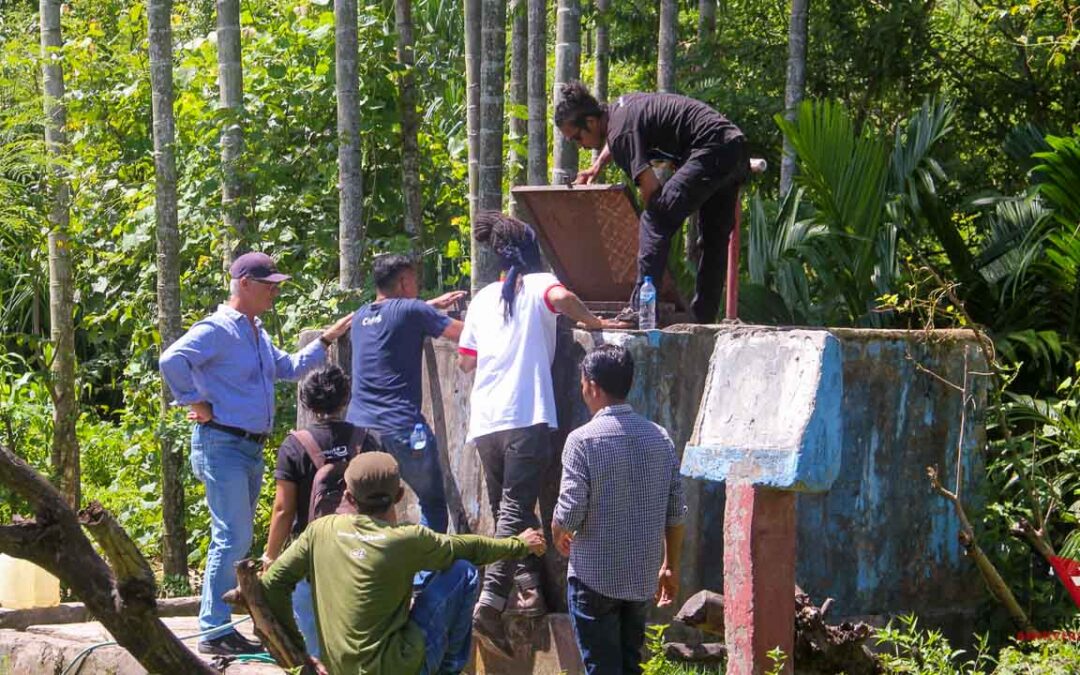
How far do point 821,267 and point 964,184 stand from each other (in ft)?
8.61

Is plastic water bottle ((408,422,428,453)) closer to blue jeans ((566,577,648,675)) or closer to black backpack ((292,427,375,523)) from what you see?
black backpack ((292,427,375,523))

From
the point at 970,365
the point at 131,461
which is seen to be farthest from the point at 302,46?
the point at 970,365

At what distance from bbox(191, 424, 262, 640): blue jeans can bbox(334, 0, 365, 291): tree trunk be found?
289 cm

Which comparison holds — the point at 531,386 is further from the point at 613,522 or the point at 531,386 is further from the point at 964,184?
the point at 964,184

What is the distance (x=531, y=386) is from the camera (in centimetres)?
615

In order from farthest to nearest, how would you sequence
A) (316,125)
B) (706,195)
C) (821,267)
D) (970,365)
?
1. (316,125)
2. (821,267)
3. (970,365)
4. (706,195)

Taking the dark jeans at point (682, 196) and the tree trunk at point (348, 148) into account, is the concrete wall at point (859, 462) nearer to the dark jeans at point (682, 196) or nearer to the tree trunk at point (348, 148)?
the dark jeans at point (682, 196)

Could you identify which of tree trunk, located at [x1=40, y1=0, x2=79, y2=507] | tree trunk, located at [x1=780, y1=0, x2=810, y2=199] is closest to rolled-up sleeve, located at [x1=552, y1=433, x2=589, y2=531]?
tree trunk, located at [x1=780, y1=0, x2=810, y2=199]

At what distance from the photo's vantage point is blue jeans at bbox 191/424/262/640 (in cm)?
640

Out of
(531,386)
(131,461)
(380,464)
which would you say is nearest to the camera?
(380,464)

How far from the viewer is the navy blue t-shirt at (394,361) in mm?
6590

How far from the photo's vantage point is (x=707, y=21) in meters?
12.0

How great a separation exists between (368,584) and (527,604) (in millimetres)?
1560

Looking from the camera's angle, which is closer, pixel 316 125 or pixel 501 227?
pixel 501 227
